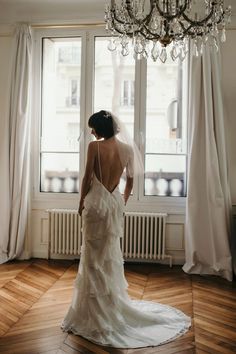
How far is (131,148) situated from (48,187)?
2.02 metres

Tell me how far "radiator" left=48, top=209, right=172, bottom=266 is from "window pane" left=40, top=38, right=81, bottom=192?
1.17 feet

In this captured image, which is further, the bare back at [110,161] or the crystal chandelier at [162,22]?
the bare back at [110,161]

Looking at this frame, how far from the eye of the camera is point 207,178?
3961 mm

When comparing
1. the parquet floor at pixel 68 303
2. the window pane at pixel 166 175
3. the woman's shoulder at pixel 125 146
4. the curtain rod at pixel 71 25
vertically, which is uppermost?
the curtain rod at pixel 71 25

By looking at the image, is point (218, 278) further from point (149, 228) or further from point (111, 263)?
point (111, 263)

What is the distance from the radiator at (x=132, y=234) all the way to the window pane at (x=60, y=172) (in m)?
0.30

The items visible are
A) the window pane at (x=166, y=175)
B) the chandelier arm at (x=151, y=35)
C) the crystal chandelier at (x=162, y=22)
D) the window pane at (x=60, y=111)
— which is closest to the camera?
the crystal chandelier at (x=162, y=22)

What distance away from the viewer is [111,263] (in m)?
2.67

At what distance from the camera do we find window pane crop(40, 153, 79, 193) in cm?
449

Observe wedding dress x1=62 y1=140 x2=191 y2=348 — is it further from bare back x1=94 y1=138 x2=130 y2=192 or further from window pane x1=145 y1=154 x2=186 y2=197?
window pane x1=145 y1=154 x2=186 y2=197

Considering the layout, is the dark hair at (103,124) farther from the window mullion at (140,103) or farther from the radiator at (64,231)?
the radiator at (64,231)

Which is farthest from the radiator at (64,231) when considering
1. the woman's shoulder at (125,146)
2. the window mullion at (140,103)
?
the woman's shoulder at (125,146)

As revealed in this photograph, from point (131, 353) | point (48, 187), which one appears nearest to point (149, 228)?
point (48, 187)

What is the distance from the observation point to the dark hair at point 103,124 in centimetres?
262
